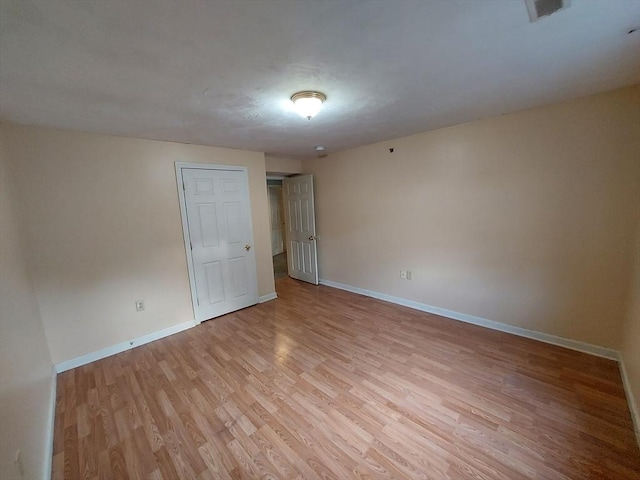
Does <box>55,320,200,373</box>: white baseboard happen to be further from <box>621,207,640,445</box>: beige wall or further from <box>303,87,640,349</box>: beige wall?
<box>621,207,640,445</box>: beige wall

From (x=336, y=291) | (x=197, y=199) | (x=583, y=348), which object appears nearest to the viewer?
(x=583, y=348)

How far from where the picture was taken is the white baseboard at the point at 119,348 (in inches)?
98.3

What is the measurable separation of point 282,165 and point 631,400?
471 cm

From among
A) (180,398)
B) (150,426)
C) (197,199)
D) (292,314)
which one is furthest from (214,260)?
(150,426)

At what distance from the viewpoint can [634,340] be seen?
1.85 meters

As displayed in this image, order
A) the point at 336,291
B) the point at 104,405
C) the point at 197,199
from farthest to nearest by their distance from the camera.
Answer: the point at 336,291, the point at 197,199, the point at 104,405

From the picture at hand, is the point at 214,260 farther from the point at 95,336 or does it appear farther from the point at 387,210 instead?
the point at 387,210

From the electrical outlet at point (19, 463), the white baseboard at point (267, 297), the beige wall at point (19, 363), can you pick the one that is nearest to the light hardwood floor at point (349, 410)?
the beige wall at point (19, 363)

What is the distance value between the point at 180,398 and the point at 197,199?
226 cm

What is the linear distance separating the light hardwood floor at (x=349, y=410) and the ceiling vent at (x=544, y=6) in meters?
2.35

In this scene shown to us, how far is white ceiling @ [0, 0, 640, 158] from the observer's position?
1074 mm

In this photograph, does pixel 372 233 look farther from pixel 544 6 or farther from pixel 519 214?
pixel 544 6

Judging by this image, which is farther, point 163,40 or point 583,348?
point 583,348

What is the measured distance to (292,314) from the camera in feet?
11.6
